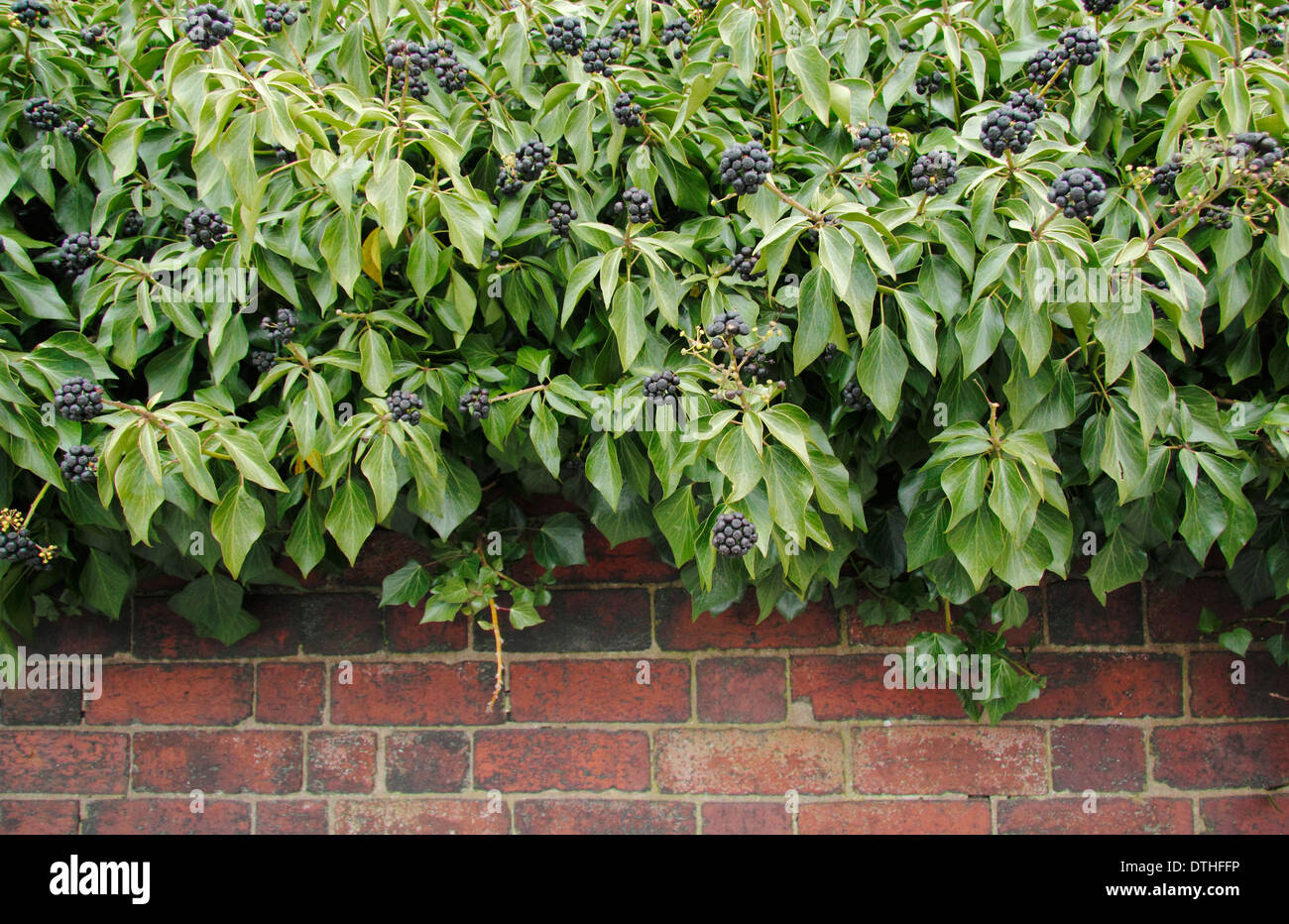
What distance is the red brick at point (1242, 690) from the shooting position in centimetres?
130

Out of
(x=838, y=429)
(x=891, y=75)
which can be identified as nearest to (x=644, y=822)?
(x=838, y=429)

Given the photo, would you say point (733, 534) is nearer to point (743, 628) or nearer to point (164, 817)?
point (743, 628)

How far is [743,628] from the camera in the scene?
4.37 feet

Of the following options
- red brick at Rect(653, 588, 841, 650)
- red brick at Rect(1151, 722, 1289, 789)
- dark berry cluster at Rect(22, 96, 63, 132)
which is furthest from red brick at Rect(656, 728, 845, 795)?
dark berry cluster at Rect(22, 96, 63, 132)

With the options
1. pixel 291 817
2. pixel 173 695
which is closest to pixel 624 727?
pixel 291 817

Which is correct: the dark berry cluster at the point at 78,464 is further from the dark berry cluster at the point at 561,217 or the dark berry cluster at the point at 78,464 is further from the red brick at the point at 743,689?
the red brick at the point at 743,689

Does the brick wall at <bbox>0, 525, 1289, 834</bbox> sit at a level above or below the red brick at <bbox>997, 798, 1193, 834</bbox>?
above

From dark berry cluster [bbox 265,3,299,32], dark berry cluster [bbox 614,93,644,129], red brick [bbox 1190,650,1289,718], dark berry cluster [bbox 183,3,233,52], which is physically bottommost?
red brick [bbox 1190,650,1289,718]

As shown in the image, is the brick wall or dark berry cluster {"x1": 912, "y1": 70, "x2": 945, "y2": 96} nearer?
dark berry cluster {"x1": 912, "y1": 70, "x2": 945, "y2": 96}

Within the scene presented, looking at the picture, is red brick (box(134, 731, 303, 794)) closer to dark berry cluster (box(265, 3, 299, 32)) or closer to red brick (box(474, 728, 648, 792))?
red brick (box(474, 728, 648, 792))

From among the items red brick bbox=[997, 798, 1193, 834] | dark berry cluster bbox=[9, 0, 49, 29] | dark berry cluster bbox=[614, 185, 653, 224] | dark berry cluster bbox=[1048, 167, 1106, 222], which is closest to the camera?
dark berry cluster bbox=[1048, 167, 1106, 222]

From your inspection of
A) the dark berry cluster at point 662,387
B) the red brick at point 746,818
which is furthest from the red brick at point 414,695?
the dark berry cluster at point 662,387

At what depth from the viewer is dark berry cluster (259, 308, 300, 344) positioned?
3.43 ft

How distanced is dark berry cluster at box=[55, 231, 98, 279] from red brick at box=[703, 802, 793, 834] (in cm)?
113
